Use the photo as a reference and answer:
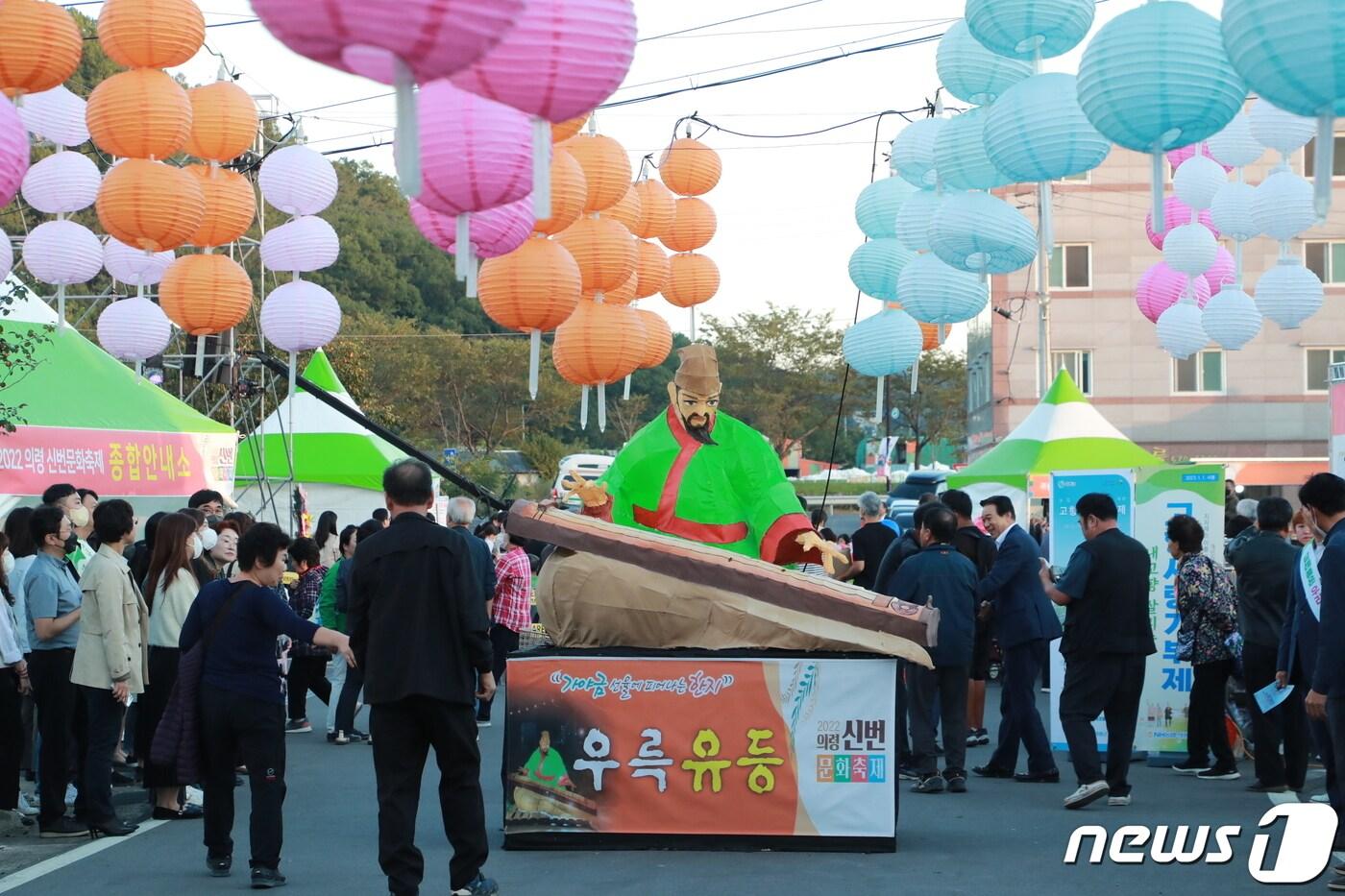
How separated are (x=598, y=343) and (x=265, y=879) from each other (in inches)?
258

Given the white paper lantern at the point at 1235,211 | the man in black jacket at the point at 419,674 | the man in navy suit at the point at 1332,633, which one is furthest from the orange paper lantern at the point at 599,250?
the man in navy suit at the point at 1332,633

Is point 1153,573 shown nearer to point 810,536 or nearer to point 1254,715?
point 1254,715

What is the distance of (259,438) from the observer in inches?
997

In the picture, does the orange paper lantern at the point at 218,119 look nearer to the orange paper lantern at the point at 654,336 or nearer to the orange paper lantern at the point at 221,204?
the orange paper lantern at the point at 221,204

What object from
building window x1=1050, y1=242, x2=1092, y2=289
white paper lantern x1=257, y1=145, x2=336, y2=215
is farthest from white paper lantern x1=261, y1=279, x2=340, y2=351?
building window x1=1050, y1=242, x2=1092, y2=289

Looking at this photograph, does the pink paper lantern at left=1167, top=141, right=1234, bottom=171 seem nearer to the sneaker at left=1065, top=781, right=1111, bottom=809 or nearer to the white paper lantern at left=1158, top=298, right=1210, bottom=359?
the white paper lantern at left=1158, top=298, right=1210, bottom=359

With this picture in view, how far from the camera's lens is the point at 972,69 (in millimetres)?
10727

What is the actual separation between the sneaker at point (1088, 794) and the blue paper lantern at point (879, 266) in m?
4.58

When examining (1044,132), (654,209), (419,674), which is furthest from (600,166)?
(419,674)

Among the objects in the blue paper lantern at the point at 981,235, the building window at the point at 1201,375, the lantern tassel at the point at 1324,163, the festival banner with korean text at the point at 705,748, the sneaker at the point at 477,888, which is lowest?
the sneaker at the point at 477,888

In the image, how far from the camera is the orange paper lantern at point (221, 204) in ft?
42.5

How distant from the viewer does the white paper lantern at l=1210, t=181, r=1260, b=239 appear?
40.4 feet

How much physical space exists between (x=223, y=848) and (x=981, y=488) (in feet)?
52.8

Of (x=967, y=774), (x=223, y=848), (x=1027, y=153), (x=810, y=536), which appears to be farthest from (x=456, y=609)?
(x=967, y=774)
